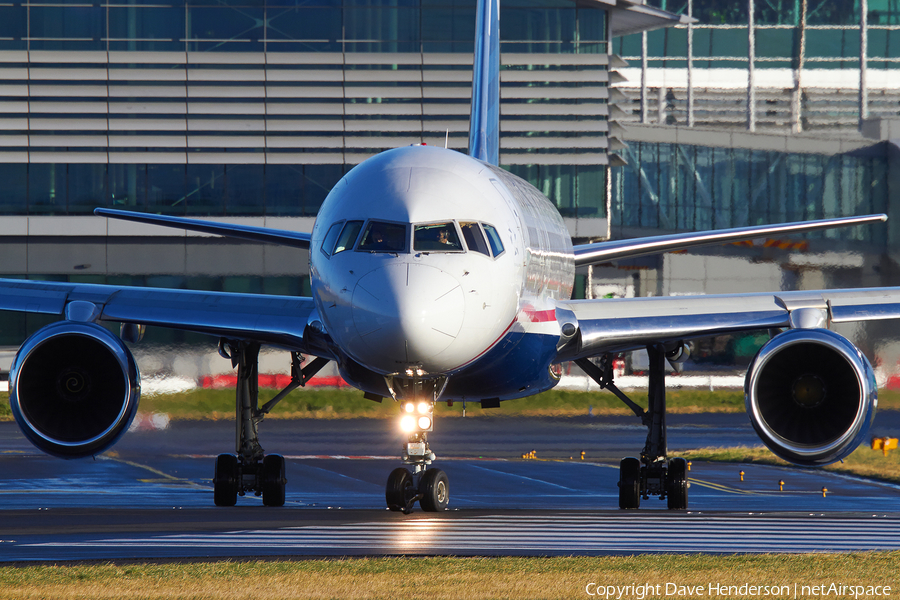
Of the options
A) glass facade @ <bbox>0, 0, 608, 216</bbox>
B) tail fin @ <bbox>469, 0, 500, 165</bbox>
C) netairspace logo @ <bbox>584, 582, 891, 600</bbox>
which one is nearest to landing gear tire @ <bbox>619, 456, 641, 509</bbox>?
tail fin @ <bbox>469, 0, 500, 165</bbox>

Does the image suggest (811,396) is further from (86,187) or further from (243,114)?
(86,187)

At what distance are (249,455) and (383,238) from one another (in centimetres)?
619

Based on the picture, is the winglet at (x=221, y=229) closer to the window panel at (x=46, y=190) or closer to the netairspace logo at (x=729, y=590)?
the netairspace logo at (x=729, y=590)

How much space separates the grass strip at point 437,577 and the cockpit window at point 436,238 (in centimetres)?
333

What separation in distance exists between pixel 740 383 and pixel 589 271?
7.46 meters

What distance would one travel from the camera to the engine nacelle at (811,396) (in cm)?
1376

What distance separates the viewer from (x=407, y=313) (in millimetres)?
11859

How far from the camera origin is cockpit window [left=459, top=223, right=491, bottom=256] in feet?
42.7

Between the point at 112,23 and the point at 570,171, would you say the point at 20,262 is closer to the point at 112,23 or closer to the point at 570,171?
the point at 112,23

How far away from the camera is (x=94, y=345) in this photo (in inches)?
591

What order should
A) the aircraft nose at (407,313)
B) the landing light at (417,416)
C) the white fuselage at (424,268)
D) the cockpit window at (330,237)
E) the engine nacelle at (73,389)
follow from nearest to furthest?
the aircraft nose at (407,313) → the white fuselage at (424,268) → the cockpit window at (330,237) → the landing light at (417,416) → the engine nacelle at (73,389)

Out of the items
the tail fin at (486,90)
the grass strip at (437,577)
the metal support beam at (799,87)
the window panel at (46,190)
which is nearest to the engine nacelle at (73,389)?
the grass strip at (437,577)

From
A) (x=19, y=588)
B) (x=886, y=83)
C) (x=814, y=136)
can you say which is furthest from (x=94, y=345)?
(x=886, y=83)

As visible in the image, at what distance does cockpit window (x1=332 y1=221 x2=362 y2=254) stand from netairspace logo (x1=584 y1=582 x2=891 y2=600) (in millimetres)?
4733
